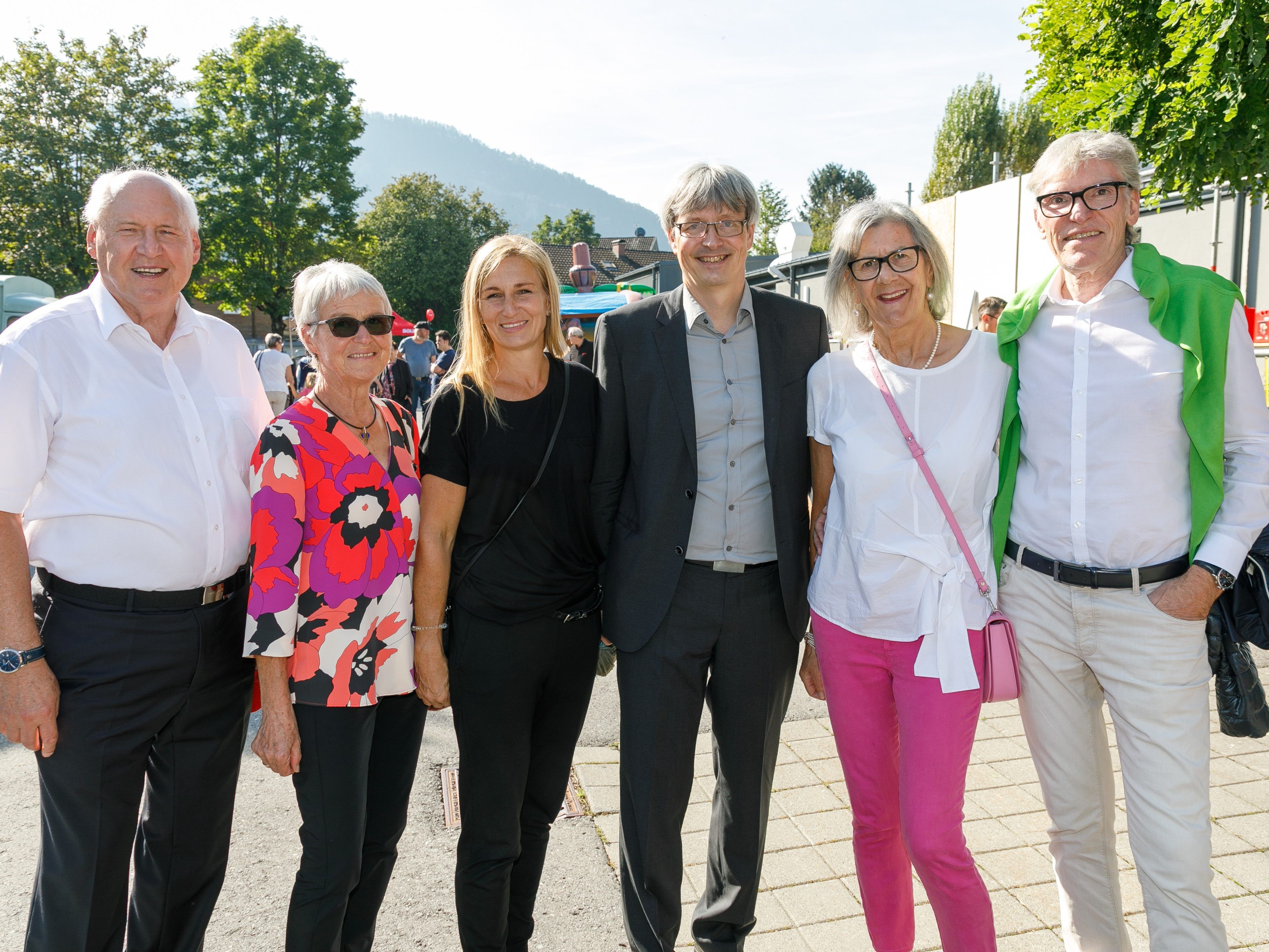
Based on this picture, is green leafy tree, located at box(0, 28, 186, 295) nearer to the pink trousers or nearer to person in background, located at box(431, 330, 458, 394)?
person in background, located at box(431, 330, 458, 394)

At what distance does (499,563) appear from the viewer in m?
2.58

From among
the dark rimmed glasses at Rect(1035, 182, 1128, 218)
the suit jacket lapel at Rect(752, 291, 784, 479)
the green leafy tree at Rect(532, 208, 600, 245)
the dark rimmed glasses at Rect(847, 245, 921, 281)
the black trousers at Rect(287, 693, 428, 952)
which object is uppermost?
the green leafy tree at Rect(532, 208, 600, 245)

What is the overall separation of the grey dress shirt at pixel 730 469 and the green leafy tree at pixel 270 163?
123 feet

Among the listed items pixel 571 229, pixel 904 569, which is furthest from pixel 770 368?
pixel 571 229

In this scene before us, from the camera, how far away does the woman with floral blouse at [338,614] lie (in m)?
2.31

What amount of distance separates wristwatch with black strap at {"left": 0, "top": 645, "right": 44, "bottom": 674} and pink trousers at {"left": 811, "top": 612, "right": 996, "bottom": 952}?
2.17 meters

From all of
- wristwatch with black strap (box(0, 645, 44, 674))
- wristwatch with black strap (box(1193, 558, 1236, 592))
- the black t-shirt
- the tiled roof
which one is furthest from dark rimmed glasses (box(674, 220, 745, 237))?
the tiled roof

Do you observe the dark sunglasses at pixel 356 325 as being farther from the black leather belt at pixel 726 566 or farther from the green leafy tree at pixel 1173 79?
the green leafy tree at pixel 1173 79

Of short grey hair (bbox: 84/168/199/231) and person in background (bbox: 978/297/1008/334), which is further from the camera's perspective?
person in background (bbox: 978/297/1008/334)

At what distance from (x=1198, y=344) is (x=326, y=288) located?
244 cm

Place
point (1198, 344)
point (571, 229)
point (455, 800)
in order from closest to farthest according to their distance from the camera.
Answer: point (1198, 344)
point (455, 800)
point (571, 229)

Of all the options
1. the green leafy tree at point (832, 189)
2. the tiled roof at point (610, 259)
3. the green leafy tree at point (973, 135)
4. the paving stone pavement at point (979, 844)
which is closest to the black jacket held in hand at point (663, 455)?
the paving stone pavement at point (979, 844)

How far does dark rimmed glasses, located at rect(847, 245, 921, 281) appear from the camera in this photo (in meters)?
2.54

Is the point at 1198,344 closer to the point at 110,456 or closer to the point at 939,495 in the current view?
the point at 939,495
